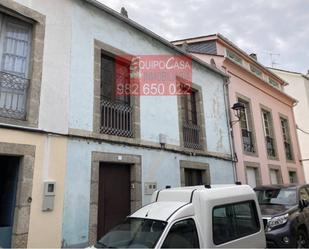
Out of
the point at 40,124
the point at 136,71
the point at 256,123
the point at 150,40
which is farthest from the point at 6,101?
the point at 256,123

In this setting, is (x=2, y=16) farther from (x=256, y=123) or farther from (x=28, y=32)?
(x=256, y=123)

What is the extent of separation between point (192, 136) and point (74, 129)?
4.51 m

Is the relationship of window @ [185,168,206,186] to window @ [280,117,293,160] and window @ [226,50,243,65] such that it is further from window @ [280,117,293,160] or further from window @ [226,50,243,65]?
window @ [280,117,293,160]

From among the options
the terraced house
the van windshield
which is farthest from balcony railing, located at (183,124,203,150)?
the van windshield

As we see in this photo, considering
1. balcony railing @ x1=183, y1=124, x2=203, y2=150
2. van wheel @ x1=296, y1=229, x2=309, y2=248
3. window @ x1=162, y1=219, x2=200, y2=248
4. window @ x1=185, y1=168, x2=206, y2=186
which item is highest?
balcony railing @ x1=183, y1=124, x2=203, y2=150

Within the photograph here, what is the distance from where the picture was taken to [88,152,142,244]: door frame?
19.7 ft

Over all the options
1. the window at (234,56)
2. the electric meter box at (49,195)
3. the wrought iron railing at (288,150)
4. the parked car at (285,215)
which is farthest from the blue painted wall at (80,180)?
the wrought iron railing at (288,150)

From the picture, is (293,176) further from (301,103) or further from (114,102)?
(114,102)

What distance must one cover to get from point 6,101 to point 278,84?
15772 mm

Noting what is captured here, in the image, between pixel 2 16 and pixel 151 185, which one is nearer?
pixel 2 16

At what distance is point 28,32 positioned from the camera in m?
6.07

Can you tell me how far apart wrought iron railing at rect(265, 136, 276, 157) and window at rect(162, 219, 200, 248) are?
10991 mm

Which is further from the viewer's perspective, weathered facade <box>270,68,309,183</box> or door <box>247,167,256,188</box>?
weathered facade <box>270,68,309,183</box>

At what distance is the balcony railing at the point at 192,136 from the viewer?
30.4ft
